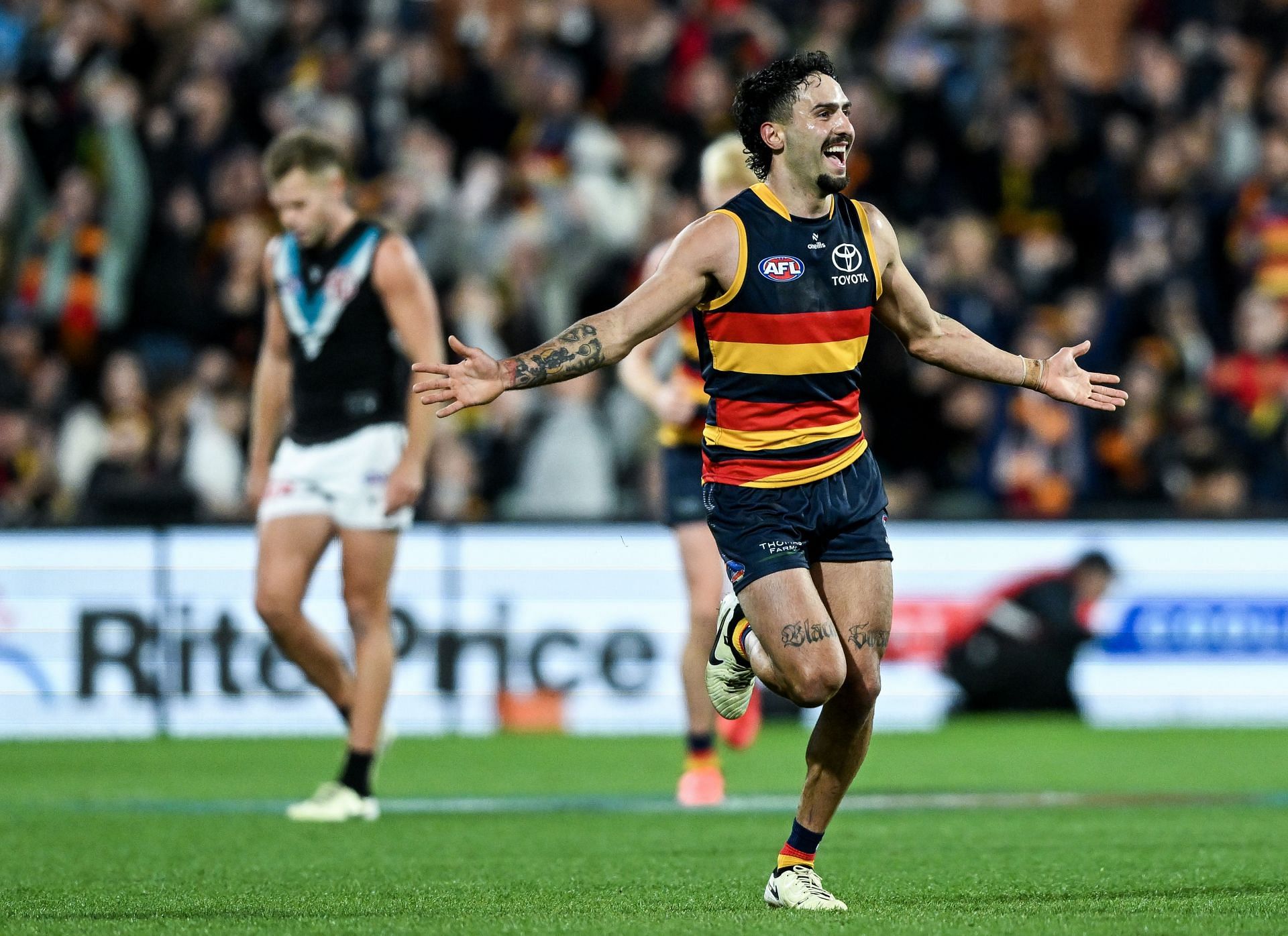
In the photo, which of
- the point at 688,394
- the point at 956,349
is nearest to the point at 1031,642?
the point at 688,394

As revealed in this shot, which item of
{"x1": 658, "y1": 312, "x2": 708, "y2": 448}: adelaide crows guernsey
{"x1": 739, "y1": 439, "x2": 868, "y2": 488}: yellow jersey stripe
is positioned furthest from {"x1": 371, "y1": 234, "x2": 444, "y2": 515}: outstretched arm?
{"x1": 739, "y1": 439, "x2": 868, "y2": 488}: yellow jersey stripe

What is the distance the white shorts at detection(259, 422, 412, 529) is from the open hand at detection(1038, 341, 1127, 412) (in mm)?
3241

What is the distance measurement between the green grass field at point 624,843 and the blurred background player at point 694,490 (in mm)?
249

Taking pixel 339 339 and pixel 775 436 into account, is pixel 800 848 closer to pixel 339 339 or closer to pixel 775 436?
pixel 775 436

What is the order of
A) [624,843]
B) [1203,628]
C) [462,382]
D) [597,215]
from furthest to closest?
[597,215]
[1203,628]
[624,843]
[462,382]

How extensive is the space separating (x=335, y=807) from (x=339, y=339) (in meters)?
1.94

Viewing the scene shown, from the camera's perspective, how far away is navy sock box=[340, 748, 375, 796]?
856 cm

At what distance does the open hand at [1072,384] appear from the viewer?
6.16 metres

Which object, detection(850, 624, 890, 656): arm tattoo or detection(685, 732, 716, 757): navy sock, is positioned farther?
detection(685, 732, 716, 757): navy sock

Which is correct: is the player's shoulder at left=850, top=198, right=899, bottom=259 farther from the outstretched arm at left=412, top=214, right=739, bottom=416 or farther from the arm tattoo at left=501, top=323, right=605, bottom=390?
the arm tattoo at left=501, top=323, right=605, bottom=390

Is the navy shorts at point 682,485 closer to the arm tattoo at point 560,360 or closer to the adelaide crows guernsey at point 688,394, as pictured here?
the adelaide crows guernsey at point 688,394

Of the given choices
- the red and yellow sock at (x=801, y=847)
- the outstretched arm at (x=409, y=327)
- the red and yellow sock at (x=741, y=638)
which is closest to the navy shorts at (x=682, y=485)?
the outstretched arm at (x=409, y=327)

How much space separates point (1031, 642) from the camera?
13.8 m

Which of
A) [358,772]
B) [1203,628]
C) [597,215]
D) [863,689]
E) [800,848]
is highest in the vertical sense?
[597,215]
